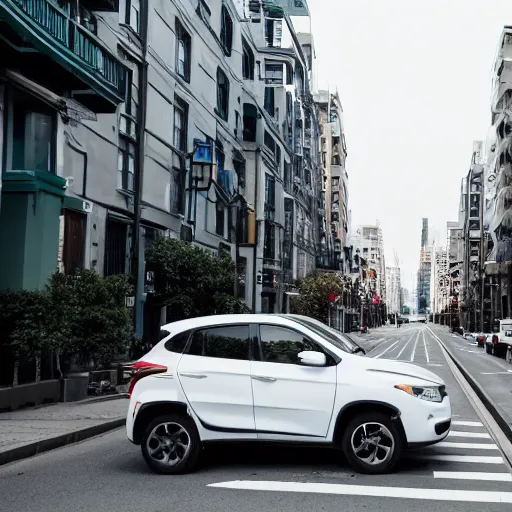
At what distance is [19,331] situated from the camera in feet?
46.4

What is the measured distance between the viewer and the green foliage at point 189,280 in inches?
1016

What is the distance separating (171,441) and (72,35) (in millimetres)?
Result: 11775

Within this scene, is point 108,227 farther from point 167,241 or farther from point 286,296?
point 286,296

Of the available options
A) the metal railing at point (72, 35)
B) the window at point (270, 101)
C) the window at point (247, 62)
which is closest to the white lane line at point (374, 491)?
the metal railing at point (72, 35)

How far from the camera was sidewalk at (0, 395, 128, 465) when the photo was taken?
9.60m

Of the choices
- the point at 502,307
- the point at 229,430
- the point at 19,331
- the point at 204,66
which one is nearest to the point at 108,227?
the point at 19,331

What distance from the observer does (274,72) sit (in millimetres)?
56719

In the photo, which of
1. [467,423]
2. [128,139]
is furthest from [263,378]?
[128,139]

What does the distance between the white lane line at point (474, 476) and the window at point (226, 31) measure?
104 feet

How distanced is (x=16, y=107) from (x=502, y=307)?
77.9 metres

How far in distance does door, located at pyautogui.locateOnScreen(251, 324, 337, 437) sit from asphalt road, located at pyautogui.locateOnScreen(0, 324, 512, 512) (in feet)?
1.80

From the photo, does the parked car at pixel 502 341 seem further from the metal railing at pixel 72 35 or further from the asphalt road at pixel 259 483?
the asphalt road at pixel 259 483

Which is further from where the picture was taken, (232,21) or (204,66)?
(232,21)

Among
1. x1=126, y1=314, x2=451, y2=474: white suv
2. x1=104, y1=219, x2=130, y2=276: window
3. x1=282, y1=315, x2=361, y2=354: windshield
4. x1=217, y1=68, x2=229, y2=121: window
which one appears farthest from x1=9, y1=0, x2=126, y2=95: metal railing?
x1=217, y1=68, x2=229, y2=121: window
